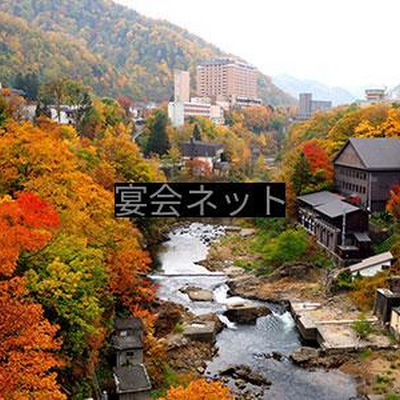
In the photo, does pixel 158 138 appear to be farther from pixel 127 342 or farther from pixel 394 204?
pixel 127 342

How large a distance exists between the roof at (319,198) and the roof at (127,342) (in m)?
18.0

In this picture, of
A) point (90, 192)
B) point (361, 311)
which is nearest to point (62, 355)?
point (90, 192)

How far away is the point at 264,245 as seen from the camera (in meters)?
33.8

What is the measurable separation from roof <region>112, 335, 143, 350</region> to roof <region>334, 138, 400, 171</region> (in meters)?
19.4

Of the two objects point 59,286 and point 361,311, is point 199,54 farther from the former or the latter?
point 59,286

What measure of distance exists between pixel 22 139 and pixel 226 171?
39390 mm

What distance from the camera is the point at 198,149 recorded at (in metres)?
57.1

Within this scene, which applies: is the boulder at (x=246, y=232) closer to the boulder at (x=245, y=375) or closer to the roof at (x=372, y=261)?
the roof at (x=372, y=261)

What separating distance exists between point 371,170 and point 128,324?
1922 cm

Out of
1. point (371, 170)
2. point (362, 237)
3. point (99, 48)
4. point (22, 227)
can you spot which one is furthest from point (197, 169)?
point (99, 48)

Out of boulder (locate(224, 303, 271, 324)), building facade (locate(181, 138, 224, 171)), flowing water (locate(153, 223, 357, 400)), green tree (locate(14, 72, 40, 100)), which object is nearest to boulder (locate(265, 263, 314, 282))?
flowing water (locate(153, 223, 357, 400))

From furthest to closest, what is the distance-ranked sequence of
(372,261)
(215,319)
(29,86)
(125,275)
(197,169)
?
1. (197,169)
2. (29,86)
3. (372,261)
4. (215,319)
5. (125,275)

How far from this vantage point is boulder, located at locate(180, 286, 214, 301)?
2562 cm

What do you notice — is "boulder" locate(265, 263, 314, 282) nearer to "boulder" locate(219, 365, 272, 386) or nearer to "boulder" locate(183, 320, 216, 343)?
"boulder" locate(183, 320, 216, 343)
